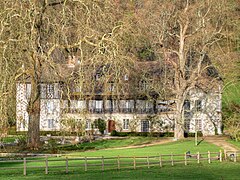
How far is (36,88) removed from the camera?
4575 cm

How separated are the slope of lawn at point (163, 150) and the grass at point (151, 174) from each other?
12468 mm

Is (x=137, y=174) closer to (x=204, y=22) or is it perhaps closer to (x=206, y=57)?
(x=204, y=22)

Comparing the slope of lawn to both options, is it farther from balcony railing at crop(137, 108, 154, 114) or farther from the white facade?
balcony railing at crop(137, 108, 154, 114)

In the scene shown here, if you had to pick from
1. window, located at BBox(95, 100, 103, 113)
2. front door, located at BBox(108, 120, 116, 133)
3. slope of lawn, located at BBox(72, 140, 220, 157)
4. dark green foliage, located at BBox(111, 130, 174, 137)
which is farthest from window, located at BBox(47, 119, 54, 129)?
slope of lawn, located at BBox(72, 140, 220, 157)

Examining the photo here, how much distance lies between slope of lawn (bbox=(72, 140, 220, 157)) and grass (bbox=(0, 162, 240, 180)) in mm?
12468

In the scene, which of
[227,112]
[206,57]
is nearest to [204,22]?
[206,57]

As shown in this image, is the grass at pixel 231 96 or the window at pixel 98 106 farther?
the grass at pixel 231 96

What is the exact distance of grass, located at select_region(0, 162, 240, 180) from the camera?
109 ft

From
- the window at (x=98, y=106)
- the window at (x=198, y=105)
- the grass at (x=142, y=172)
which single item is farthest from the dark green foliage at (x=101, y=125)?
the grass at (x=142, y=172)

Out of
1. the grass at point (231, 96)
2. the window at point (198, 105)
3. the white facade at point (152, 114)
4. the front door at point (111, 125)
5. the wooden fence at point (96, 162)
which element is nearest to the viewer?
the wooden fence at point (96, 162)

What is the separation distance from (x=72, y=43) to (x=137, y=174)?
12.7 metres

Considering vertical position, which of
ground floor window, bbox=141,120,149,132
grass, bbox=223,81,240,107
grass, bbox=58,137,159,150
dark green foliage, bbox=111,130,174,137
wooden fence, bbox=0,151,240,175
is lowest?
wooden fence, bbox=0,151,240,175

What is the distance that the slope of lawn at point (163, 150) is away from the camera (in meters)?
52.2

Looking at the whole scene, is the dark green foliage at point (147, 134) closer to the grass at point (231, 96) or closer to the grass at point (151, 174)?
the grass at point (231, 96)
